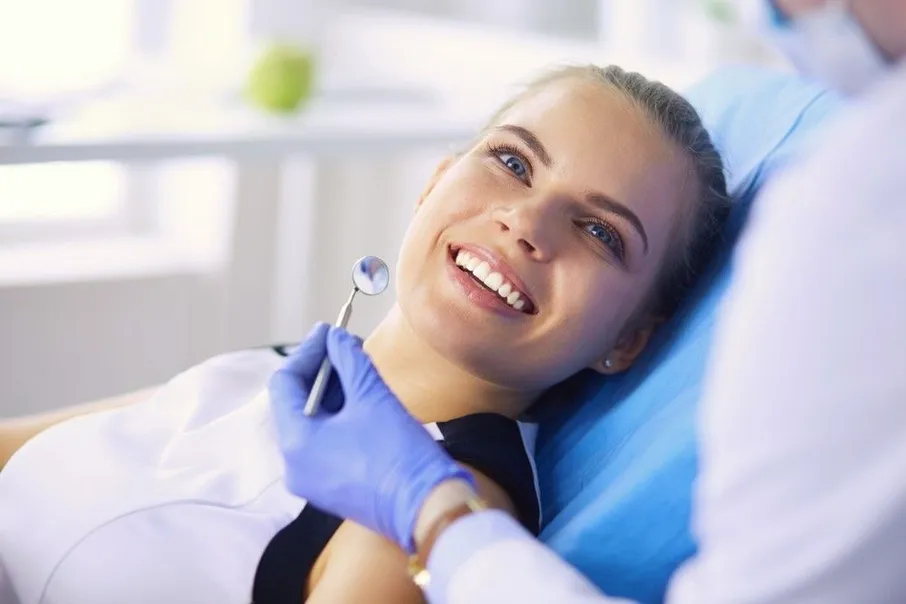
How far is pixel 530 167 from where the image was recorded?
50.2 inches

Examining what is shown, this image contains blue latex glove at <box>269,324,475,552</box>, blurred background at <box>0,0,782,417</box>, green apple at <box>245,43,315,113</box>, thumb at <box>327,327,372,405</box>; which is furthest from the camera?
blurred background at <box>0,0,782,417</box>

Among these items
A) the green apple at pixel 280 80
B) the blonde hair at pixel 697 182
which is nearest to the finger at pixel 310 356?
the blonde hair at pixel 697 182

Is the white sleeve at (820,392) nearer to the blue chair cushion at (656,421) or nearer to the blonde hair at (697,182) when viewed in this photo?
the blue chair cushion at (656,421)

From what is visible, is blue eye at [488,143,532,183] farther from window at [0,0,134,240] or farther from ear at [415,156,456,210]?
window at [0,0,134,240]

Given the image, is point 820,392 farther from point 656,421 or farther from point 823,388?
point 656,421

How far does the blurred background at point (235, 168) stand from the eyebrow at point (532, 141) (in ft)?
3.26

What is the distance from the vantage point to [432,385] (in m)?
1.30

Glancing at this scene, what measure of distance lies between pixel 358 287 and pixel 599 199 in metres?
0.28

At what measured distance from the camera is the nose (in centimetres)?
119

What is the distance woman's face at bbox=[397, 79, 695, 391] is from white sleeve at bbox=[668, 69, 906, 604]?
0.48m

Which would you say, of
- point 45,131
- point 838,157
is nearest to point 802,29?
point 838,157

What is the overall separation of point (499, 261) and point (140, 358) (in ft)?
5.31

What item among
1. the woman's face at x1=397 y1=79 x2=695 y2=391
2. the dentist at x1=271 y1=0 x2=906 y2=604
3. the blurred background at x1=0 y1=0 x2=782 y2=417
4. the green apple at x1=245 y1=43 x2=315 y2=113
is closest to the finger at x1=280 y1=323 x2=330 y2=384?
the woman's face at x1=397 y1=79 x2=695 y2=391

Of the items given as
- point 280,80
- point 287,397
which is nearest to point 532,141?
point 287,397
